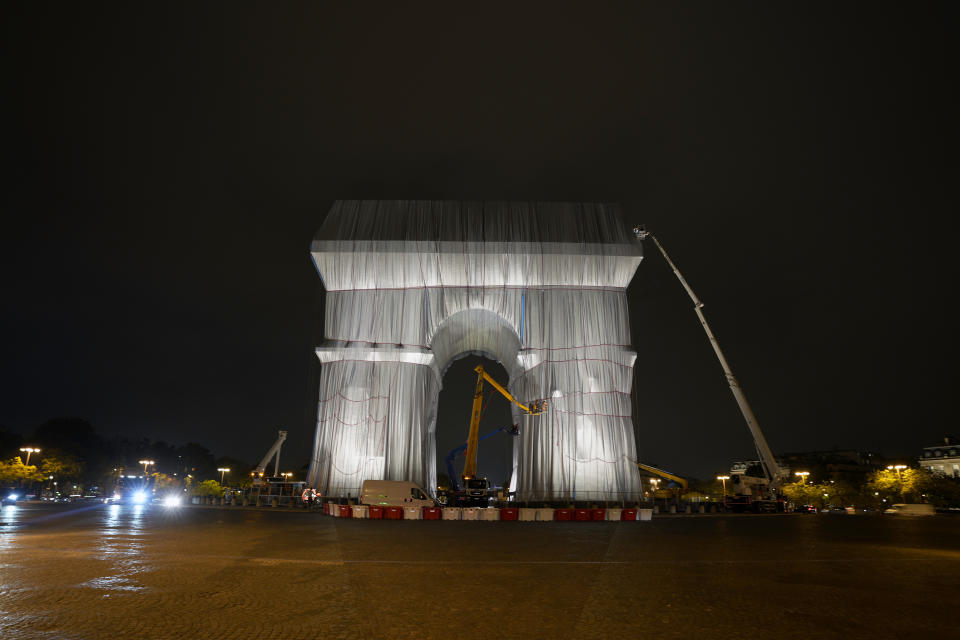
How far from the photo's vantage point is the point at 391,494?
24000 millimetres

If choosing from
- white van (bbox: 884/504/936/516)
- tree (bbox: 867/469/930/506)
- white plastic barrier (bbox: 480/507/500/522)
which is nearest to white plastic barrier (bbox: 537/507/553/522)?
white plastic barrier (bbox: 480/507/500/522)

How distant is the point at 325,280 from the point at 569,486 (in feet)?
57.1

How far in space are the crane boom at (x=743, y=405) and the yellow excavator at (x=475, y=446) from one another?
47.4 feet

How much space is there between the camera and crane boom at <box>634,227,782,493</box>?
113ft

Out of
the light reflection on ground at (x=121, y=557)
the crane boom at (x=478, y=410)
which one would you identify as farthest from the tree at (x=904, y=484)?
the light reflection on ground at (x=121, y=557)

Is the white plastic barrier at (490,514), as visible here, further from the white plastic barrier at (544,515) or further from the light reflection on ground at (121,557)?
the light reflection on ground at (121,557)

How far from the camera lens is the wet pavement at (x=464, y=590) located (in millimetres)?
4910

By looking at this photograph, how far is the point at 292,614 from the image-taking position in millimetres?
5348

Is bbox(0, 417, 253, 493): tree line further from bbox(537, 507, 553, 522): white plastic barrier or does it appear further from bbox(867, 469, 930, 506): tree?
bbox(867, 469, 930, 506): tree

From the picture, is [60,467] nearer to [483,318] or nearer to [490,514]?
[483,318]

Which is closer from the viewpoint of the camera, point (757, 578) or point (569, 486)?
point (757, 578)

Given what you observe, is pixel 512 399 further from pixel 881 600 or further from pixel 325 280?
pixel 881 600

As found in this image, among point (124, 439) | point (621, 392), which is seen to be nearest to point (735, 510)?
point (621, 392)

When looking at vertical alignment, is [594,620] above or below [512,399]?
below
